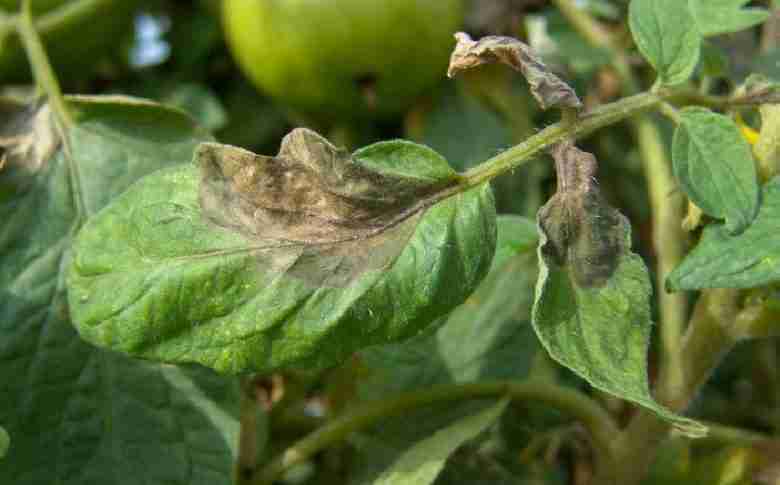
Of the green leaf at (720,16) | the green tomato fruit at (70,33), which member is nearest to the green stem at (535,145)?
the green leaf at (720,16)

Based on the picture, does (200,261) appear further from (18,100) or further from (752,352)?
(752,352)

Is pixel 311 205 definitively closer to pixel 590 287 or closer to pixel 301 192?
pixel 301 192

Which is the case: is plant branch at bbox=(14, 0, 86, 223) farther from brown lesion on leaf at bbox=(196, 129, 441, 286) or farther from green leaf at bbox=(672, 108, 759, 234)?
green leaf at bbox=(672, 108, 759, 234)

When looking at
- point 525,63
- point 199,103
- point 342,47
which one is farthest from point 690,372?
point 199,103

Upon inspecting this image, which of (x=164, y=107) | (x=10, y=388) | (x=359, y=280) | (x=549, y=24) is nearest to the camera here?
(x=359, y=280)

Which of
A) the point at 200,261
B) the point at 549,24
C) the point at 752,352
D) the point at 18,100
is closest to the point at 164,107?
the point at 18,100

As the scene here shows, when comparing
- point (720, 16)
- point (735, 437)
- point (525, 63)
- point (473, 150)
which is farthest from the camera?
point (473, 150)

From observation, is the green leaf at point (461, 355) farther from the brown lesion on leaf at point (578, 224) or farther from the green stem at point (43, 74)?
the green stem at point (43, 74)
